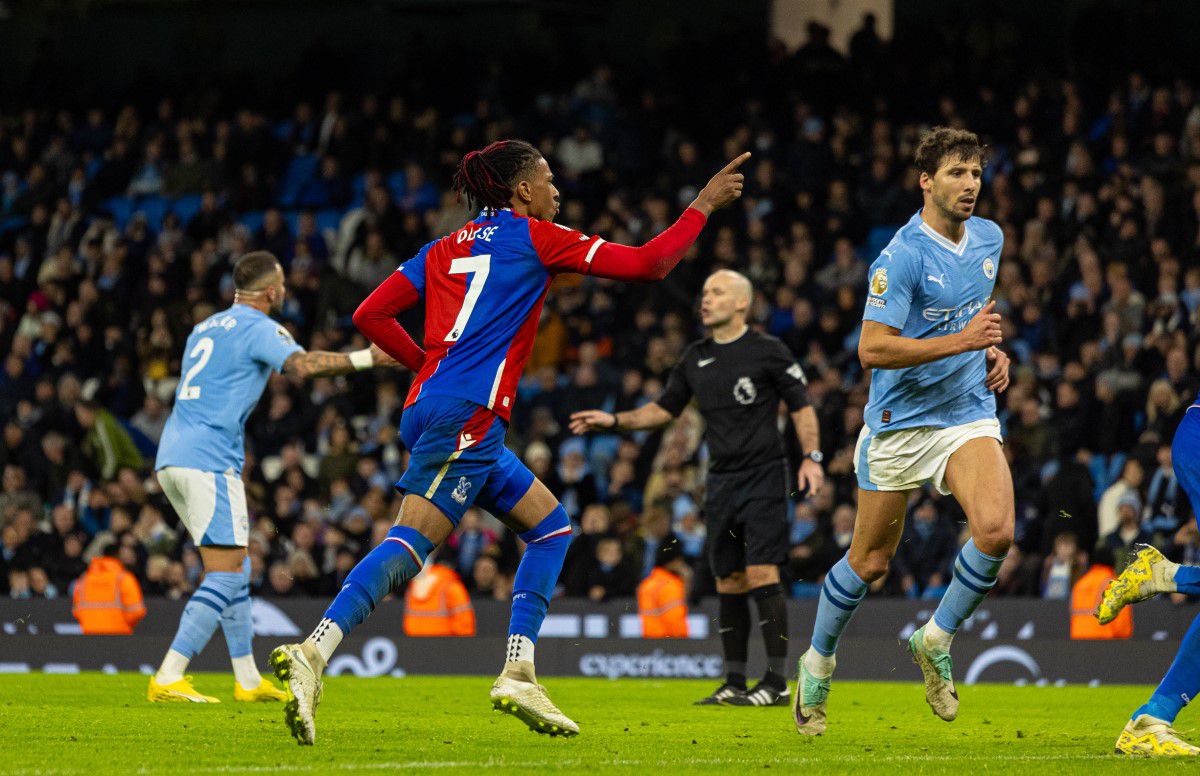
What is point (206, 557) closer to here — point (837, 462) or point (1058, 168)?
point (837, 462)

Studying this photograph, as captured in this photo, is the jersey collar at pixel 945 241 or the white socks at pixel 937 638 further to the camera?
the jersey collar at pixel 945 241

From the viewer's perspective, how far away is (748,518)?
10.1 meters

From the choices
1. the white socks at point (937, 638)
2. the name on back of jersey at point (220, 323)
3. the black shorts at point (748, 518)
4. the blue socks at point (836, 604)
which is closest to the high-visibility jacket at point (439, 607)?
the black shorts at point (748, 518)

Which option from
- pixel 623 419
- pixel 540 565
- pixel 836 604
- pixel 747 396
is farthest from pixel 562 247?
pixel 747 396

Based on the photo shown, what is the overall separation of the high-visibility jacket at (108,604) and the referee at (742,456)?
7.61m

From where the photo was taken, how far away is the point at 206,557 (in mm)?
9875

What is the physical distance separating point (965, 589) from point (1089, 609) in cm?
Result: 679

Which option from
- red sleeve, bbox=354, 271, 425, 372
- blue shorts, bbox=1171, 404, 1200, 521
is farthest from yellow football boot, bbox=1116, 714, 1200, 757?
red sleeve, bbox=354, 271, 425, 372

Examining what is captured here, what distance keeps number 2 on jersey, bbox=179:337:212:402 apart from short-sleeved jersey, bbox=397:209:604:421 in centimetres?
311

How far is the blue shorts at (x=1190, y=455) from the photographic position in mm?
6676

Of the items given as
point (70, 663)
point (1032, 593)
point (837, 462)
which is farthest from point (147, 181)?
point (1032, 593)

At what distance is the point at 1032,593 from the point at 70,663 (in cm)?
828

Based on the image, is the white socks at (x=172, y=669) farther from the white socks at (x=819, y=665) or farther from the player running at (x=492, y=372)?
the white socks at (x=819, y=665)

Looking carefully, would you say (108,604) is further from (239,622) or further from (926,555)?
(926,555)
